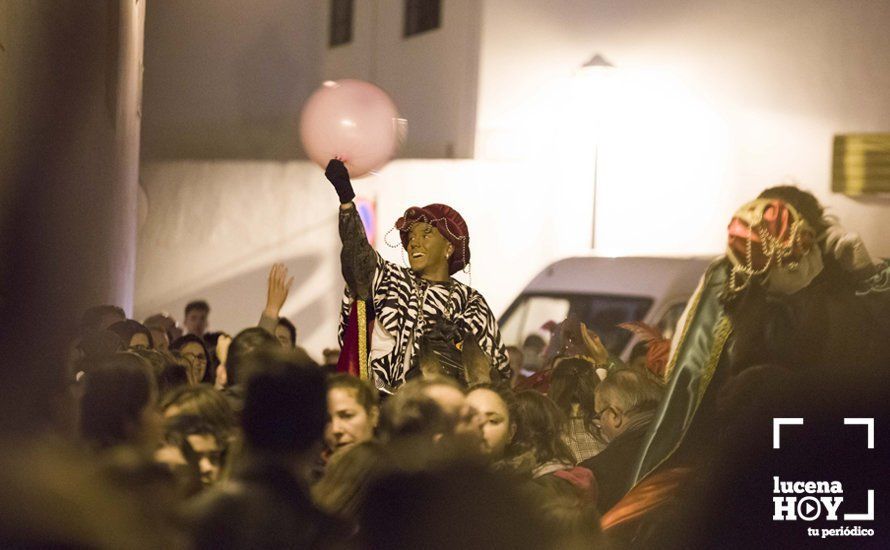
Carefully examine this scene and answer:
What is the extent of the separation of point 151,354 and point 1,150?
0.70 meters

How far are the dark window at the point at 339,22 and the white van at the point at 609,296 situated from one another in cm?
189

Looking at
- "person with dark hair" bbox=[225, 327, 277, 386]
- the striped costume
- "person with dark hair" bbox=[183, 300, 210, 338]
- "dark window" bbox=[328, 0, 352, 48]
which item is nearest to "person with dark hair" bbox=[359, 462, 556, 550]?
"person with dark hair" bbox=[225, 327, 277, 386]

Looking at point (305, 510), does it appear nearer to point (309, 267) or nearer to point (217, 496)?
point (217, 496)

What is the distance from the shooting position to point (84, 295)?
224 inches

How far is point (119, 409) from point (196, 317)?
15.8 ft

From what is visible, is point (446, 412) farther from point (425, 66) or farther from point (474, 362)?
point (425, 66)

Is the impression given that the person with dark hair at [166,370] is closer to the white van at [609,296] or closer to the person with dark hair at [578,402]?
the person with dark hair at [578,402]

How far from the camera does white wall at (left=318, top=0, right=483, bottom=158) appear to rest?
827 cm

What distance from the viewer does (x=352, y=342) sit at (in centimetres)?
409

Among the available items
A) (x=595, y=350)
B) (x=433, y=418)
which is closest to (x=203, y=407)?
(x=433, y=418)

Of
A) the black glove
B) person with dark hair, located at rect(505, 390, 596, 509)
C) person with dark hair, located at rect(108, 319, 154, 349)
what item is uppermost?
the black glove

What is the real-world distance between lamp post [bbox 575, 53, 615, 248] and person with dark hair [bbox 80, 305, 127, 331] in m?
3.72

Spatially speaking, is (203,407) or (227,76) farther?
(227,76)

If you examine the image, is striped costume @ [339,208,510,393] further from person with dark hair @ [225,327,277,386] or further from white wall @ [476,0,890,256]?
white wall @ [476,0,890,256]
